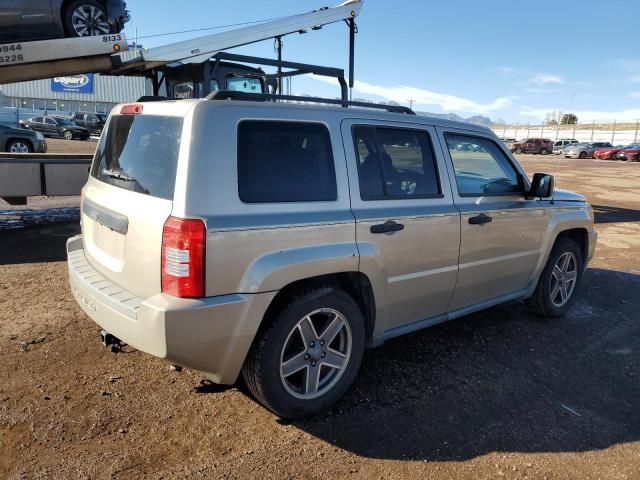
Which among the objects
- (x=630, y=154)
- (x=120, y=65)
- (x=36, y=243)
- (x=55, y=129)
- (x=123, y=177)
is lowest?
(x=36, y=243)

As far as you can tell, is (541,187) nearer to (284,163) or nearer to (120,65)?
(284,163)

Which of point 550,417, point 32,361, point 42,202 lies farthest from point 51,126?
point 550,417

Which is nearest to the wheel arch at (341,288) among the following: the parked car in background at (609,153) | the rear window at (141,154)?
the rear window at (141,154)

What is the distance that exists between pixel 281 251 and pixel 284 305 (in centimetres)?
35

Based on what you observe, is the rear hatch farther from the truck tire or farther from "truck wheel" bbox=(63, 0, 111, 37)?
the truck tire

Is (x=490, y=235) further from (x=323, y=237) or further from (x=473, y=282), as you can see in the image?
(x=323, y=237)

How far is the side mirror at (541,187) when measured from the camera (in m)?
4.48

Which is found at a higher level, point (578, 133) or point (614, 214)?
point (578, 133)

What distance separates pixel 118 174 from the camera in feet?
10.6

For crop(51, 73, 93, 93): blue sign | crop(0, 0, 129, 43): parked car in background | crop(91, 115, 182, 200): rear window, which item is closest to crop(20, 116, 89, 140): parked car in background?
crop(51, 73, 93, 93): blue sign

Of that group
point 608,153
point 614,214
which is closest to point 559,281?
point 614,214

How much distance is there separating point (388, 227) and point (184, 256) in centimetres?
138

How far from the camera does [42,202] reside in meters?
11.1

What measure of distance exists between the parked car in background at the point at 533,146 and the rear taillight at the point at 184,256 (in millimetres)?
58082
